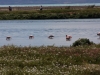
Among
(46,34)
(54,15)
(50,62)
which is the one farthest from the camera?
(54,15)

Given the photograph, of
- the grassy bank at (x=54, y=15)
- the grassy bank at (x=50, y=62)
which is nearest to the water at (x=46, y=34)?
the grassy bank at (x=50, y=62)

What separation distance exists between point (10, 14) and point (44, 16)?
607cm

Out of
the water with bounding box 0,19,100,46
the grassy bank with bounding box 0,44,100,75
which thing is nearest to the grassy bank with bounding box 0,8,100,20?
the water with bounding box 0,19,100,46

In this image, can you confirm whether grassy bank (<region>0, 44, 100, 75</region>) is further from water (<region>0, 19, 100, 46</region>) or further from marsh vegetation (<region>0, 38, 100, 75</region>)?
water (<region>0, 19, 100, 46</region>)

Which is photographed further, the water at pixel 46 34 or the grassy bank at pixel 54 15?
the grassy bank at pixel 54 15

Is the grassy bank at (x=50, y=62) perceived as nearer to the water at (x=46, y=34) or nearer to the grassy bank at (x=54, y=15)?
the water at (x=46, y=34)

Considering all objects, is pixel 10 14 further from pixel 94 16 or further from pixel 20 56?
pixel 20 56

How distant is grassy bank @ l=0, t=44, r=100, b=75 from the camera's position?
16.5 metres

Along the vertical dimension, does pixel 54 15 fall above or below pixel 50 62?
below

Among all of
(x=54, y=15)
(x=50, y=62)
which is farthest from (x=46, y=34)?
(x=54, y=15)

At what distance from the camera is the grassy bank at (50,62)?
54.1 feet

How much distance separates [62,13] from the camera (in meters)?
71.3

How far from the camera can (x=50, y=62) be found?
18.7m

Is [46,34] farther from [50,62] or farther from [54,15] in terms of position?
[54,15]
